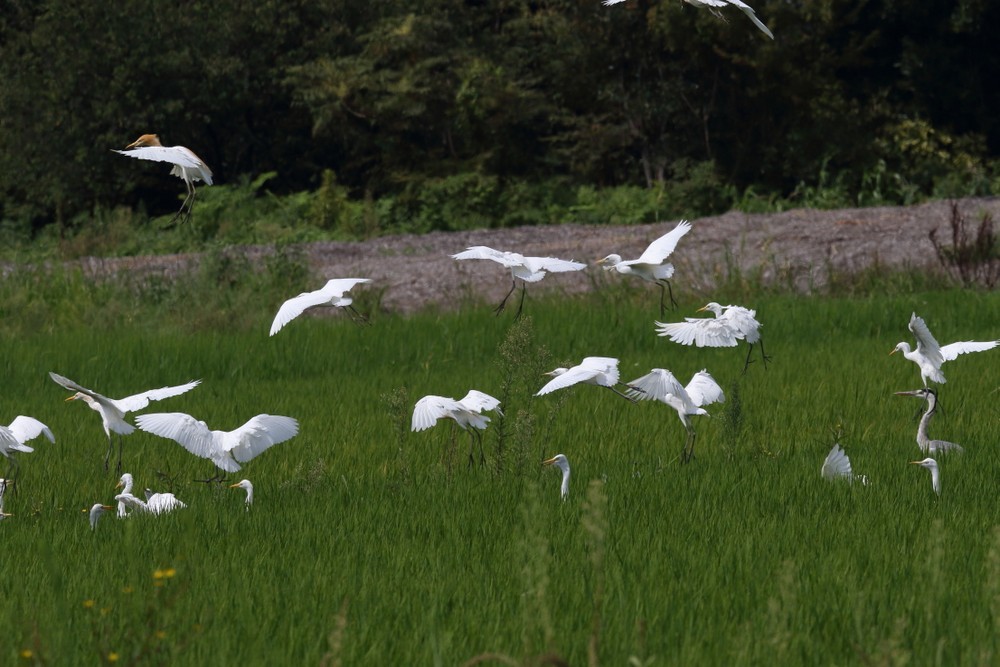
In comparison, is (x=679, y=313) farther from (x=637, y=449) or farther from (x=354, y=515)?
(x=354, y=515)

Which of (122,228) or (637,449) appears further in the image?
(122,228)

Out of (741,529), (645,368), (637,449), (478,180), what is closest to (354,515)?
(741,529)

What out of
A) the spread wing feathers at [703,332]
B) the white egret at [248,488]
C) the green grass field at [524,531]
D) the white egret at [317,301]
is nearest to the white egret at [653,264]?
the spread wing feathers at [703,332]

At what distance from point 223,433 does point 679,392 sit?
1634mm

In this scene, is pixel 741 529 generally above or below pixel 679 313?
above

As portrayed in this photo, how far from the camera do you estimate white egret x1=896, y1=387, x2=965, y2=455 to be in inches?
205

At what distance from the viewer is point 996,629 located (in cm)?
315

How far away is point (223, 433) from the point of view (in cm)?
461

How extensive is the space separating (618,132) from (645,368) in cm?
1450

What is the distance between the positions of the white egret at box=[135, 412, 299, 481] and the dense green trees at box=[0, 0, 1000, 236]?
16.8 metres

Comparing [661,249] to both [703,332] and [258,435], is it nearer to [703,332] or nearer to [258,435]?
[703,332]

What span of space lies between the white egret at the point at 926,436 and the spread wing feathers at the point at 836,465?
35 centimetres

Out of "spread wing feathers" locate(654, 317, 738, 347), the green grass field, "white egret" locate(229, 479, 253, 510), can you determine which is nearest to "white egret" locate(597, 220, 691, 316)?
"spread wing feathers" locate(654, 317, 738, 347)

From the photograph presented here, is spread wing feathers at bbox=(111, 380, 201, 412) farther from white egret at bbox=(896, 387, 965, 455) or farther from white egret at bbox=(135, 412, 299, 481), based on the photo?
white egret at bbox=(896, 387, 965, 455)
